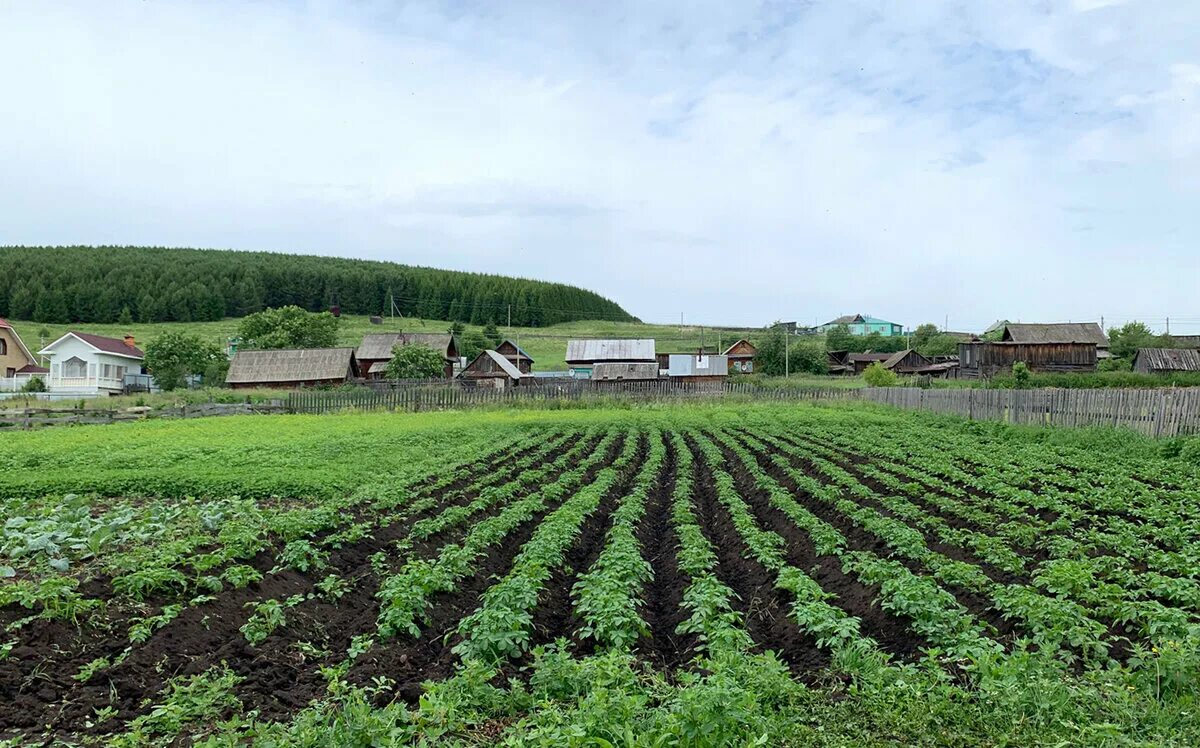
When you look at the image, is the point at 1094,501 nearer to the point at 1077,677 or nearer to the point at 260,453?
the point at 1077,677

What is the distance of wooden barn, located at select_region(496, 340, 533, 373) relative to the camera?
88.6 metres

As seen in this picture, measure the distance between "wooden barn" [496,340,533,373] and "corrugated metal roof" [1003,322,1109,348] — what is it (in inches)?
2019

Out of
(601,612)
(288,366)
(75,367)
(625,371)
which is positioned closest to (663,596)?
(601,612)

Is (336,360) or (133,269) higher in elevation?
(133,269)

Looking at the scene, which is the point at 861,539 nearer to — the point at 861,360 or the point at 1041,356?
the point at 1041,356

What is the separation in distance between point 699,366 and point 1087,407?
51.5m

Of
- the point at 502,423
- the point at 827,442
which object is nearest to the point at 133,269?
the point at 502,423

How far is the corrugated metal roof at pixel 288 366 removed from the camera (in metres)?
62.7

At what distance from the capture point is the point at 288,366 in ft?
208

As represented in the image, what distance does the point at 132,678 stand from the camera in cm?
562

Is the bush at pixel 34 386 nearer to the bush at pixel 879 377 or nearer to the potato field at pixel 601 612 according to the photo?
the potato field at pixel 601 612

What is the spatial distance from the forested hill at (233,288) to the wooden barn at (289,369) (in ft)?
224

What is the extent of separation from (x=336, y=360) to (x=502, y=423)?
1467 inches

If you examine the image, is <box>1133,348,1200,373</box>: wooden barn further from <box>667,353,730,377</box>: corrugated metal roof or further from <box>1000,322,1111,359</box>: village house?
<box>667,353,730,377</box>: corrugated metal roof
